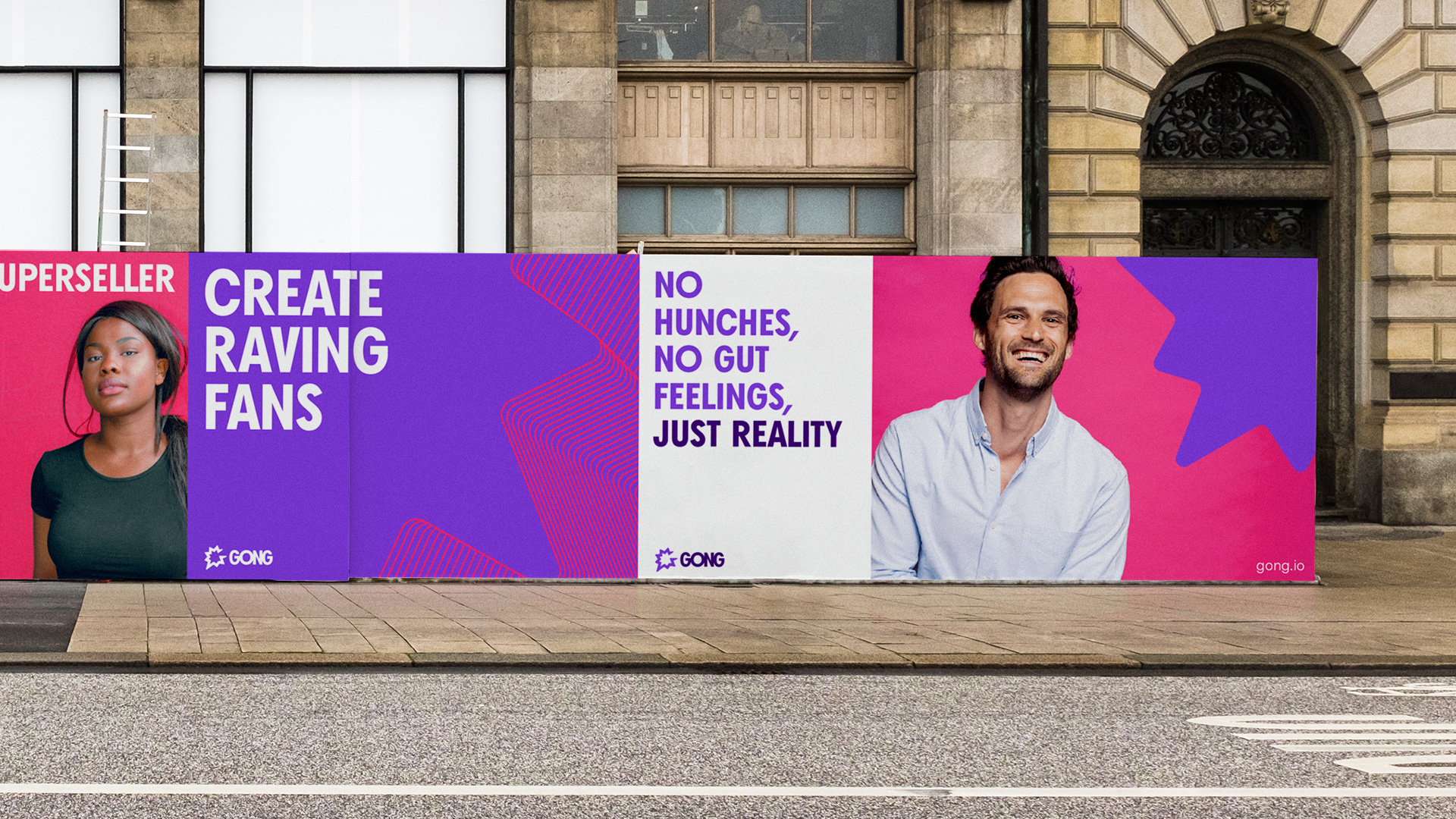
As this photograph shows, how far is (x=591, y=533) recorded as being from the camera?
13.4 meters

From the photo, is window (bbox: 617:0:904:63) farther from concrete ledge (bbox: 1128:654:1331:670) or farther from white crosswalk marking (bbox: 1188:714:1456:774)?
white crosswalk marking (bbox: 1188:714:1456:774)

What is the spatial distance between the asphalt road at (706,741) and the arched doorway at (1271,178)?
1203cm

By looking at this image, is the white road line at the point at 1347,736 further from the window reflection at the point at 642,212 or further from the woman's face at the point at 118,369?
the window reflection at the point at 642,212

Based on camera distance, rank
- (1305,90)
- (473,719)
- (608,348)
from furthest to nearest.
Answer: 1. (1305,90)
2. (608,348)
3. (473,719)

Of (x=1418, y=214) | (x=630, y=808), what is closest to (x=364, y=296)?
(x=630, y=808)

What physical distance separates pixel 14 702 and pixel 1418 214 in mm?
17773

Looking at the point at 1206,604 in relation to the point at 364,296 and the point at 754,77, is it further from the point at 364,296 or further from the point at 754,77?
the point at 754,77

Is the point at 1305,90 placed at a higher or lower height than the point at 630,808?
higher

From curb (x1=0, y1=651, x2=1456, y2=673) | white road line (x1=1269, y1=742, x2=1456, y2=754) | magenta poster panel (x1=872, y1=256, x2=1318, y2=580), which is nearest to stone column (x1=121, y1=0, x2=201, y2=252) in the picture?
magenta poster panel (x1=872, y1=256, x2=1318, y2=580)

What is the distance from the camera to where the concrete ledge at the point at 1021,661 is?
9.66m

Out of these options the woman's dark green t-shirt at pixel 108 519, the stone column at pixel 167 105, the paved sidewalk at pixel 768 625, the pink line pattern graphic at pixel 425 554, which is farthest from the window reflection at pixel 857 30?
the woman's dark green t-shirt at pixel 108 519

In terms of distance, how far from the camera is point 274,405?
13141mm

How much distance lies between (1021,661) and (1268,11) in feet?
43.4

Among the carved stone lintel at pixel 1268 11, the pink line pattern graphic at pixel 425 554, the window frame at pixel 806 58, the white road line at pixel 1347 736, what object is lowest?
the white road line at pixel 1347 736
